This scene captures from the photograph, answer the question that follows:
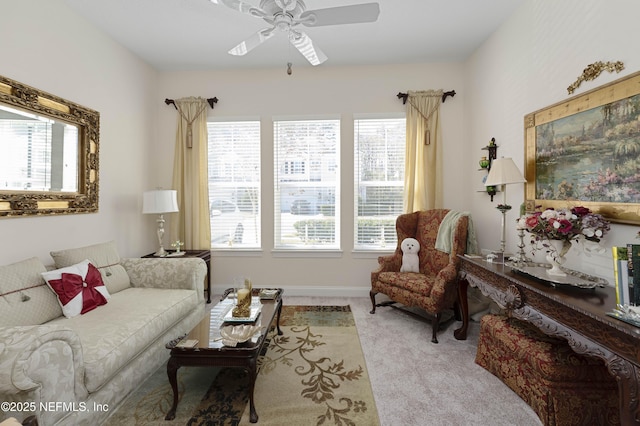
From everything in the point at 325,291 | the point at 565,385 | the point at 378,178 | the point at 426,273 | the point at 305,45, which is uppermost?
the point at 305,45

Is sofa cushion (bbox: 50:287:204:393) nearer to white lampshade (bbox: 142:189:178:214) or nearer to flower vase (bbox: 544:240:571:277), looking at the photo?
white lampshade (bbox: 142:189:178:214)

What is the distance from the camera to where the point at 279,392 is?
1.94 meters

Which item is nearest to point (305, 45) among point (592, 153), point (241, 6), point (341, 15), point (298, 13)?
point (298, 13)

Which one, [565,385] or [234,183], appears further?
[234,183]

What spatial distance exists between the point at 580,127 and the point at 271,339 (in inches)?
121

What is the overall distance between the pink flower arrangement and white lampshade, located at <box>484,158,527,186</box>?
1.84ft

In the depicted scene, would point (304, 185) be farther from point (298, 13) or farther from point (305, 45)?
point (298, 13)

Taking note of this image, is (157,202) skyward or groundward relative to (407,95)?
groundward

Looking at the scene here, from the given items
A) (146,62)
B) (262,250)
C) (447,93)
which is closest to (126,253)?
(262,250)

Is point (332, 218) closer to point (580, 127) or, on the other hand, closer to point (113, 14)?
point (580, 127)

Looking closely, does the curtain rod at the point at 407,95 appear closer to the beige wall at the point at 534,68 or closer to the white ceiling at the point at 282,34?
the beige wall at the point at 534,68

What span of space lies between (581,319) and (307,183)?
311 cm

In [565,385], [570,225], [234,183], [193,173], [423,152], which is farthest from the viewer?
[234,183]

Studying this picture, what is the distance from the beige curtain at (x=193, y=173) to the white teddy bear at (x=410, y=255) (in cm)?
262
